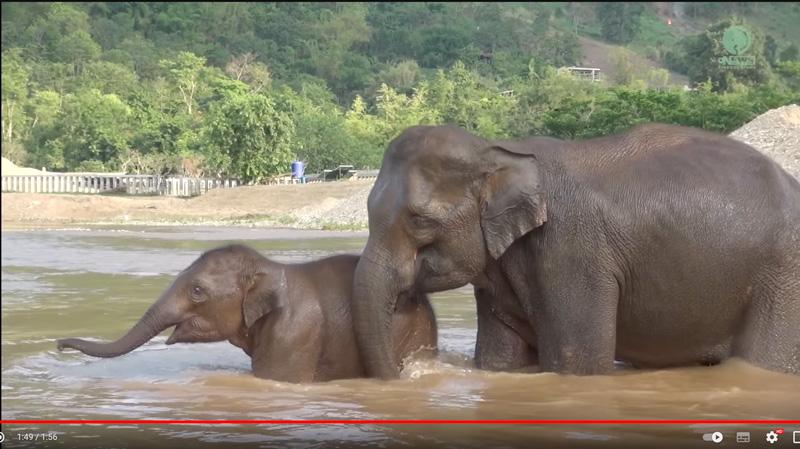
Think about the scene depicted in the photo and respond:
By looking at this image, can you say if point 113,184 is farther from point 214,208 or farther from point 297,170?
point 214,208

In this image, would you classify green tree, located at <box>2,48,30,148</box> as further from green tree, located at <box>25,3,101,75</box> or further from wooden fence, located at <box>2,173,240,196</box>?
wooden fence, located at <box>2,173,240,196</box>

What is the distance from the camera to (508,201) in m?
Answer: 8.77

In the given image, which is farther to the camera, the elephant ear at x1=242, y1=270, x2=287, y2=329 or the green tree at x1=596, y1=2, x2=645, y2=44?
the green tree at x1=596, y1=2, x2=645, y2=44

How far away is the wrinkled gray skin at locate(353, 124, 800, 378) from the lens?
8742 millimetres

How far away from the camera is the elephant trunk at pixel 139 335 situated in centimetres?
923

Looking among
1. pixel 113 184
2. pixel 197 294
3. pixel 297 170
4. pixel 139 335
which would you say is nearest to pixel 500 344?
pixel 197 294

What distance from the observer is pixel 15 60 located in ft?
295

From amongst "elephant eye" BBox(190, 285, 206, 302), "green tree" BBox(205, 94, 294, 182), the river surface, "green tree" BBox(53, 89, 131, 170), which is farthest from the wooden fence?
"elephant eye" BBox(190, 285, 206, 302)

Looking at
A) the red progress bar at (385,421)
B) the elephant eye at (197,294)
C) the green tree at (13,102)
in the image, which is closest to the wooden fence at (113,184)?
the green tree at (13,102)

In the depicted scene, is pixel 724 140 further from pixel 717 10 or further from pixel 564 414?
pixel 717 10

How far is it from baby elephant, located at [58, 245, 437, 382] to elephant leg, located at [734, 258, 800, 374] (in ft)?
8.02

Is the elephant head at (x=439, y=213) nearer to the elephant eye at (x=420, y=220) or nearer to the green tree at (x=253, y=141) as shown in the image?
the elephant eye at (x=420, y=220)

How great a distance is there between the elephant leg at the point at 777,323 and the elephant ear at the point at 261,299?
3.37m
